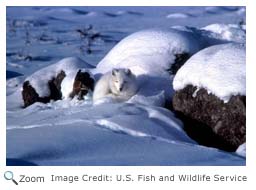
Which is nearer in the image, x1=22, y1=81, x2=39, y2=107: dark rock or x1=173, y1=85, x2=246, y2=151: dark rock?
x1=173, y1=85, x2=246, y2=151: dark rock

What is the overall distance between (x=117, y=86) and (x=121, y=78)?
0.15 m

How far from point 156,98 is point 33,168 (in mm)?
2551

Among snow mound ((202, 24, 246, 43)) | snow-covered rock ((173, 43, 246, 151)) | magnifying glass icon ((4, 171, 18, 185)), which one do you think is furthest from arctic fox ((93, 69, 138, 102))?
magnifying glass icon ((4, 171, 18, 185))

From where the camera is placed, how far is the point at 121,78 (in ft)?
19.3

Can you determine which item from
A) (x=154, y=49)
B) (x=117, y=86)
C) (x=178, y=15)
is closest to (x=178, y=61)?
(x=154, y=49)

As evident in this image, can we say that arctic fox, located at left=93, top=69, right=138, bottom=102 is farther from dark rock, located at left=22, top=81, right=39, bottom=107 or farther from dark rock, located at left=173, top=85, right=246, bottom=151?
dark rock, located at left=22, top=81, right=39, bottom=107

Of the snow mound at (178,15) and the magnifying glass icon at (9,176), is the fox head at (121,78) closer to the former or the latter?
the magnifying glass icon at (9,176)

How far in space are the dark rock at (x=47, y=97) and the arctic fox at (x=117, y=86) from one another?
1203 millimetres

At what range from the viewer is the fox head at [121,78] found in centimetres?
590

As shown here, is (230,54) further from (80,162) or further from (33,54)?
(33,54)

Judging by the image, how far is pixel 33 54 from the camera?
11.8 meters

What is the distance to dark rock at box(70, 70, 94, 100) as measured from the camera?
6555 millimetres

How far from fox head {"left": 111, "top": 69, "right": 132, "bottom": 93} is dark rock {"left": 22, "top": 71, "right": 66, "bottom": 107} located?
155 cm

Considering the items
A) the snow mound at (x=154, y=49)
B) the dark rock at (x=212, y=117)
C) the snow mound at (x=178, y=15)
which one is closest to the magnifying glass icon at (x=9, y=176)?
the dark rock at (x=212, y=117)
